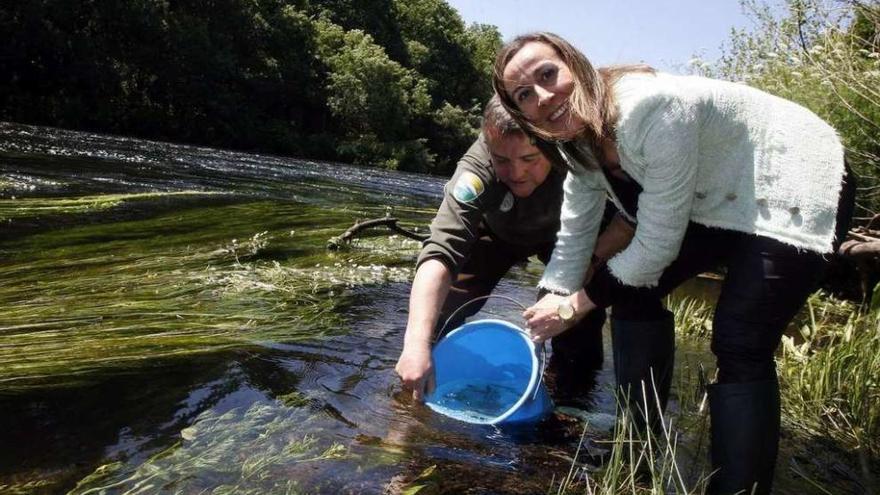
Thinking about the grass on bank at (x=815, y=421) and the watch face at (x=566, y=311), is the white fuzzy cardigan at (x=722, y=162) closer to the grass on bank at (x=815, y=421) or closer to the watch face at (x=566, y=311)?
the watch face at (x=566, y=311)

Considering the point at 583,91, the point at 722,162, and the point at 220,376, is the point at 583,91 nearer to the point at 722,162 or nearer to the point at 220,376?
the point at 722,162

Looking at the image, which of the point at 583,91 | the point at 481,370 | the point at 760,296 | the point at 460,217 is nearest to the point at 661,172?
the point at 583,91

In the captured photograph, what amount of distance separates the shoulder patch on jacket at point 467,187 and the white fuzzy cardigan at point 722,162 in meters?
1.15

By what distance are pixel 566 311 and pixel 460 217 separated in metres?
0.82

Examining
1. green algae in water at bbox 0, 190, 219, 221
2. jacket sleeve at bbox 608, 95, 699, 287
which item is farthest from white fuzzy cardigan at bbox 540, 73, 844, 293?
green algae in water at bbox 0, 190, 219, 221

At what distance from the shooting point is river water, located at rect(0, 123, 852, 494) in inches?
85.7

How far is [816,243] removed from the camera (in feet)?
6.36

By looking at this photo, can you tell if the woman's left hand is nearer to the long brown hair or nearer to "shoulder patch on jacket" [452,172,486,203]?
the long brown hair

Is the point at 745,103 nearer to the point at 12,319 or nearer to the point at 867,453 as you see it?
the point at 867,453

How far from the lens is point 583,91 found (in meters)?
2.08

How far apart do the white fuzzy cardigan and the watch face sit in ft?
1.16

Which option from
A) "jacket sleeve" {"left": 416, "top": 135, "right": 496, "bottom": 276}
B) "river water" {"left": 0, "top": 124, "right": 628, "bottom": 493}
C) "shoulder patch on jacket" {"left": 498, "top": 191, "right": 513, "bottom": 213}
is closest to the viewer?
"river water" {"left": 0, "top": 124, "right": 628, "bottom": 493}

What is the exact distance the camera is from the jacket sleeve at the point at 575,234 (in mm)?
2504

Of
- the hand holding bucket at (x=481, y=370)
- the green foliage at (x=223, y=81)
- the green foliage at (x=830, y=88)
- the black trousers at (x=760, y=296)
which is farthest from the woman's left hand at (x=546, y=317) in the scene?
the green foliage at (x=223, y=81)
